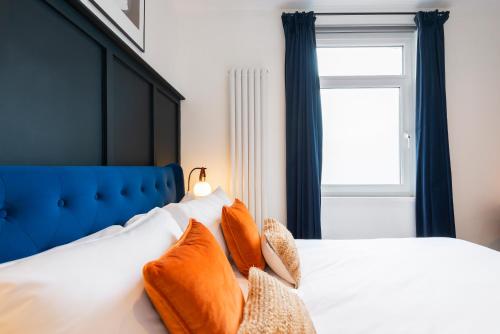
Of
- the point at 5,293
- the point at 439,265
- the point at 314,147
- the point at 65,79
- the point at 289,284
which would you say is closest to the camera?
the point at 5,293

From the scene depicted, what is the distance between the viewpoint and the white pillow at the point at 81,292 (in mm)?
411

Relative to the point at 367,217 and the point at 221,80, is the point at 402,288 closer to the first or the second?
the point at 367,217

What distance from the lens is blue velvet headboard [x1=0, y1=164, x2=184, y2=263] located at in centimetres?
63

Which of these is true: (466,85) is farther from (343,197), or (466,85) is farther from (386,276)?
(386,276)

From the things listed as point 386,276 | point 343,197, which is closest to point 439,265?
point 386,276

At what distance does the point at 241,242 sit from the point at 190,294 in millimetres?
600

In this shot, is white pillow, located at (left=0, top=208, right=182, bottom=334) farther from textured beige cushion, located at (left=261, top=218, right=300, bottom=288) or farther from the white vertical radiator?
the white vertical radiator

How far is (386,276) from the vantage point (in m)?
1.13

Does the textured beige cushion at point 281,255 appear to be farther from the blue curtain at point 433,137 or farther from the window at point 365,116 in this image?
the blue curtain at point 433,137

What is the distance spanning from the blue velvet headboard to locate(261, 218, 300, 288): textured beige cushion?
0.62 metres

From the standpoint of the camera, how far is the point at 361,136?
2.53 m

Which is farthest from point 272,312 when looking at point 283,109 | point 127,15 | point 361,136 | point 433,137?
point 433,137

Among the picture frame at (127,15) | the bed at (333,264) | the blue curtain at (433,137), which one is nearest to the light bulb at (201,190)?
the bed at (333,264)

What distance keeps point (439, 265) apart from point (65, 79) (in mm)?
1794
